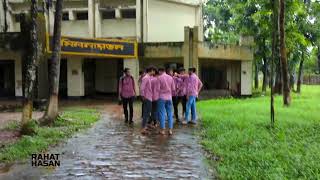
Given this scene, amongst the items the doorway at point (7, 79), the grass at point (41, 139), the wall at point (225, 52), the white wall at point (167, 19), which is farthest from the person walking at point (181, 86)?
the doorway at point (7, 79)

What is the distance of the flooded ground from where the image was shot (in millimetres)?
7684

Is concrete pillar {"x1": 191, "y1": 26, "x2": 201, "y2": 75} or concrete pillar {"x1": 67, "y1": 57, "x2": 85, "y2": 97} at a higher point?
concrete pillar {"x1": 191, "y1": 26, "x2": 201, "y2": 75}

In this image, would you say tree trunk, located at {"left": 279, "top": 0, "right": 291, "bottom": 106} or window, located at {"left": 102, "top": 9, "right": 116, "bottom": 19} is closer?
tree trunk, located at {"left": 279, "top": 0, "right": 291, "bottom": 106}

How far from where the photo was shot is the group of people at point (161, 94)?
12062mm

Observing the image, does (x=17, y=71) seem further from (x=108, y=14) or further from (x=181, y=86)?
(x=181, y=86)

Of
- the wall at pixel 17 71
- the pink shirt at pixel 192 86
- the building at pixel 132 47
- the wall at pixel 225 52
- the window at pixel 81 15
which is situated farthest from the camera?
the window at pixel 81 15

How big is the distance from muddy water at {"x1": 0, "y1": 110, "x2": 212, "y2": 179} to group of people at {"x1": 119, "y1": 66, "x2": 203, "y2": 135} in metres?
0.54

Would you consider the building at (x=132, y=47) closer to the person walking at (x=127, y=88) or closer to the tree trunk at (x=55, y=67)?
the tree trunk at (x=55, y=67)

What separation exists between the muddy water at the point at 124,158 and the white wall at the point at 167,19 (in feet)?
59.4

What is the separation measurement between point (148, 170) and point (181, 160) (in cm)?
105

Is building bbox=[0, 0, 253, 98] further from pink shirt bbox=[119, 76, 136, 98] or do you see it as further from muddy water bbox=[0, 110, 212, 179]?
muddy water bbox=[0, 110, 212, 179]

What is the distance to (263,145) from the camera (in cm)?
999

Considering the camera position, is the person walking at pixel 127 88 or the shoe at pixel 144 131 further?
the person walking at pixel 127 88

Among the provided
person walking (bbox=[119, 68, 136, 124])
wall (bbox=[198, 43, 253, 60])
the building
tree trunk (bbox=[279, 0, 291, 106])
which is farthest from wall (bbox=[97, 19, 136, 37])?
person walking (bbox=[119, 68, 136, 124])
